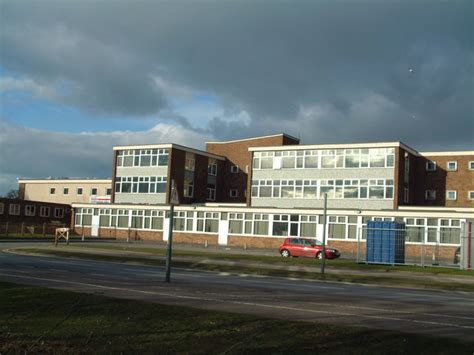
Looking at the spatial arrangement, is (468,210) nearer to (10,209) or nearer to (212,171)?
(212,171)

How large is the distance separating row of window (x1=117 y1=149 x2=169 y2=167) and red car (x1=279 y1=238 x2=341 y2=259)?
27.3 m

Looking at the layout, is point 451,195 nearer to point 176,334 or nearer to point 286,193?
point 286,193

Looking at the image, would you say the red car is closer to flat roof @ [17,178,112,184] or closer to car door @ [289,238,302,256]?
car door @ [289,238,302,256]

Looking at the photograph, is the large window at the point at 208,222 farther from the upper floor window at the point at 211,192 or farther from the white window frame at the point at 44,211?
the white window frame at the point at 44,211

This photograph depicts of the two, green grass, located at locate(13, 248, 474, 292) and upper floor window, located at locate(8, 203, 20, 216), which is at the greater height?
upper floor window, located at locate(8, 203, 20, 216)

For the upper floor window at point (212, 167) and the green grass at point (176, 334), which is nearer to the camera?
the green grass at point (176, 334)

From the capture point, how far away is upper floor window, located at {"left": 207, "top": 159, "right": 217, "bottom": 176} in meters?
70.5

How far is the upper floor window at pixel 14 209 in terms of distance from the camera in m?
68.3

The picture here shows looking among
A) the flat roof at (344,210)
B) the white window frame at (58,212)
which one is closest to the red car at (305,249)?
the flat roof at (344,210)

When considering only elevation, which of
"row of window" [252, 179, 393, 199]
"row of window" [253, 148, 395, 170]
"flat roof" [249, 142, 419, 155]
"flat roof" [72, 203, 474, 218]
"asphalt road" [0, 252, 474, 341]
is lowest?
"asphalt road" [0, 252, 474, 341]

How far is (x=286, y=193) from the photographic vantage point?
59.2 metres

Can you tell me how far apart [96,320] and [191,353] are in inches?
103

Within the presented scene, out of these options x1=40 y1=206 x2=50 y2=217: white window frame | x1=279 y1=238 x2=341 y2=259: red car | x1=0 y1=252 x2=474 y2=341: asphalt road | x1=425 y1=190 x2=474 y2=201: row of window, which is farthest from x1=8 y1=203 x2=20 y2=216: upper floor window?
x1=0 y1=252 x2=474 y2=341: asphalt road

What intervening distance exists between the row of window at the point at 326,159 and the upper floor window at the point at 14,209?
3010 cm
